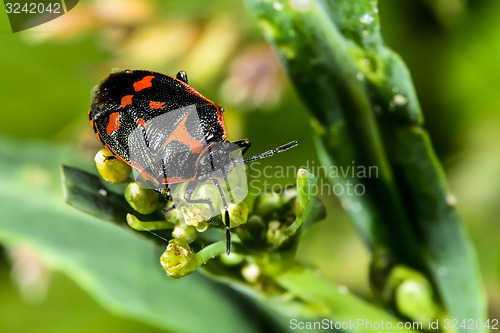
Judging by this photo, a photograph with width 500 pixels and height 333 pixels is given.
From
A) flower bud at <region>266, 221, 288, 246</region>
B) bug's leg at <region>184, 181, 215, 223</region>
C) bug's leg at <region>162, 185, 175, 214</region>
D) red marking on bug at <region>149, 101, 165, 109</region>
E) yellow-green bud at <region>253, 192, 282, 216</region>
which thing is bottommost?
flower bud at <region>266, 221, 288, 246</region>

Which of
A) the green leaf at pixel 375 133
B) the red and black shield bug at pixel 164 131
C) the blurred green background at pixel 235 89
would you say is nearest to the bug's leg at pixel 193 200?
the red and black shield bug at pixel 164 131

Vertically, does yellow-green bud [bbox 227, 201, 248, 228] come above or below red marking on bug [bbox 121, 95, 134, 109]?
below

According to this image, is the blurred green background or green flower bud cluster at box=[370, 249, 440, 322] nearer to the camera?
green flower bud cluster at box=[370, 249, 440, 322]

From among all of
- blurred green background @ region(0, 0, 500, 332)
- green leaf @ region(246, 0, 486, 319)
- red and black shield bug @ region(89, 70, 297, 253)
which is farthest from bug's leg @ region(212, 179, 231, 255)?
blurred green background @ region(0, 0, 500, 332)

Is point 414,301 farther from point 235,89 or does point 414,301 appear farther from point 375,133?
point 235,89

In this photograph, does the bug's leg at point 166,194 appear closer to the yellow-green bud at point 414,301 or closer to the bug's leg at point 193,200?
the bug's leg at point 193,200

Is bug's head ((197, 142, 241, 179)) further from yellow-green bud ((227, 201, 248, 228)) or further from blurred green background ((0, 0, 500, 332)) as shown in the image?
blurred green background ((0, 0, 500, 332))
